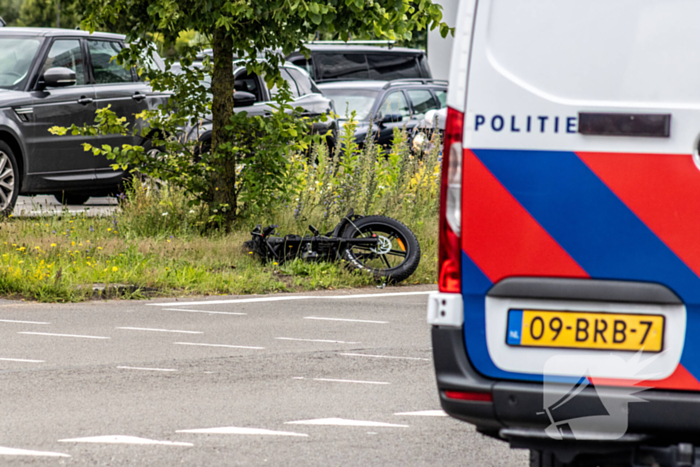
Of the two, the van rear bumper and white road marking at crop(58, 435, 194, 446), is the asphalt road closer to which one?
white road marking at crop(58, 435, 194, 446)

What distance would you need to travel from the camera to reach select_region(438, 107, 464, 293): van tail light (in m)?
3.55

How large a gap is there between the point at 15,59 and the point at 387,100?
859 cm

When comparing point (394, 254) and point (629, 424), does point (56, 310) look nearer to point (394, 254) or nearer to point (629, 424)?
point (394, 254)

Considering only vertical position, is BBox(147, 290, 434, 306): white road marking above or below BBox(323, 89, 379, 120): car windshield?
below

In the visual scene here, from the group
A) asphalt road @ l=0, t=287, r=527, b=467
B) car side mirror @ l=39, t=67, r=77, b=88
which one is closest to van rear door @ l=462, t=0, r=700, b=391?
asphalt road @ l=0, t=287, r=527, b=467

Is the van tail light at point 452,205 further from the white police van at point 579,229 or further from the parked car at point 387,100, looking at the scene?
the parked car at point 387,100

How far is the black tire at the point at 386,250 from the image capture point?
10.1 metres

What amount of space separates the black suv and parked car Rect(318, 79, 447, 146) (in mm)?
6183

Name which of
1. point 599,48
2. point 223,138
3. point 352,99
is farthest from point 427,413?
point 352,99

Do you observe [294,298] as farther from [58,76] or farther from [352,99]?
[352,99]

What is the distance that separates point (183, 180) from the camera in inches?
443

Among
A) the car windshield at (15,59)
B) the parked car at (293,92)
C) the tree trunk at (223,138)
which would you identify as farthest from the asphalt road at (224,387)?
the parked car at (293,92)

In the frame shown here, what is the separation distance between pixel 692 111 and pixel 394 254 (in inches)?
277

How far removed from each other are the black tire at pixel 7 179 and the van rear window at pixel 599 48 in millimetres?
8866
